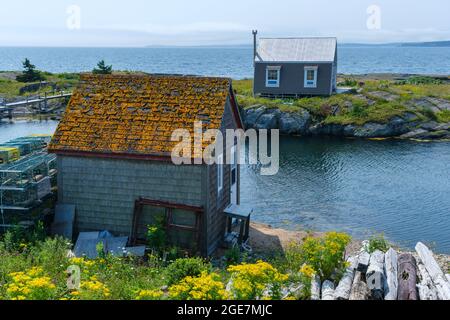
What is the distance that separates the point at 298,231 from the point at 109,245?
8207mm

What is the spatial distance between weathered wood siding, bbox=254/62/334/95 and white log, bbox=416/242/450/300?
3356 cm

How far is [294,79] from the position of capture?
1916 inches

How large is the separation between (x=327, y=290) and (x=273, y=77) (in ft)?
129

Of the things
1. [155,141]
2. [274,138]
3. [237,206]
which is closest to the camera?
[155,141]

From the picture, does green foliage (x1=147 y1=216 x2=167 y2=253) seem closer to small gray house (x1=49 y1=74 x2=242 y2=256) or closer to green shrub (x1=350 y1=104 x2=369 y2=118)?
small gray house (x1=49 y1=74 x2=242 y2=256)

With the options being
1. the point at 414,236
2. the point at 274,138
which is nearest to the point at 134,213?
the point at 414,236

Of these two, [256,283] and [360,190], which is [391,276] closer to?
[256,283]

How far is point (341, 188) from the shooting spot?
2797cm

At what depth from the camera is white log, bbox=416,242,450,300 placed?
1195 centimetres

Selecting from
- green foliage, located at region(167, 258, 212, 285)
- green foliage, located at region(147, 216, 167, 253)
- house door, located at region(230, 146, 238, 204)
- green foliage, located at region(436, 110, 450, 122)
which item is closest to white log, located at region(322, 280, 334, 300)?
green foliage, located at region(167, 258, 212, 285)

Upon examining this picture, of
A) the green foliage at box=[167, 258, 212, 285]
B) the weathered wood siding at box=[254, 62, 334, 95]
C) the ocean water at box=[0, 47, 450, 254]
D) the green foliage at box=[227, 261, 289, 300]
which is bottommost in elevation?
the ocean water at box=[0, 47, 450, 254]

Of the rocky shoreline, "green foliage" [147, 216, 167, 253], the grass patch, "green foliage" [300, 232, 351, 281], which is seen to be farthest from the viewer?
the grass patch
